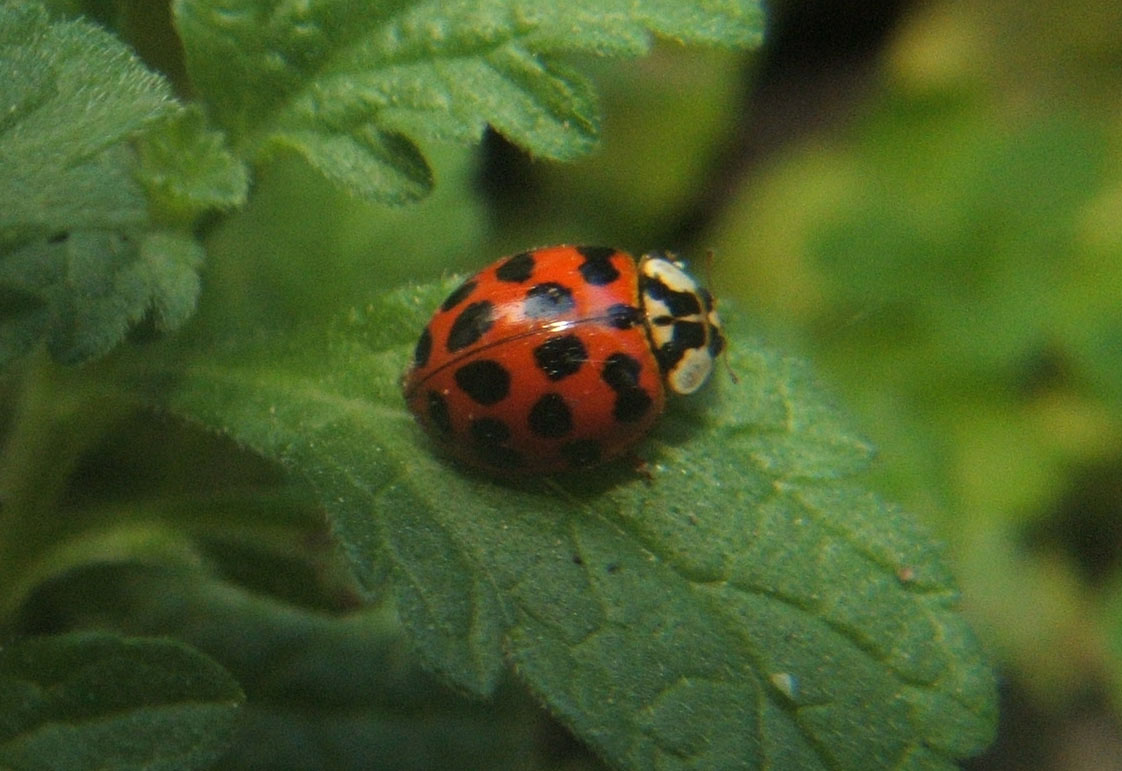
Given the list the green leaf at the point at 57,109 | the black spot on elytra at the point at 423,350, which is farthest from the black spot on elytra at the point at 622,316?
the green leaf at the point at 57,109

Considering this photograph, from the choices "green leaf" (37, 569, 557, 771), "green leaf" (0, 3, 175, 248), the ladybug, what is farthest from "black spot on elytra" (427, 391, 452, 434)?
"green leaf" (37, 569, 557, 771)

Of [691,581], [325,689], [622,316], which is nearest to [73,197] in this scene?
[622,316]

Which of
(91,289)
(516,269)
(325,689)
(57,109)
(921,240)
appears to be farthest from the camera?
(921,240)

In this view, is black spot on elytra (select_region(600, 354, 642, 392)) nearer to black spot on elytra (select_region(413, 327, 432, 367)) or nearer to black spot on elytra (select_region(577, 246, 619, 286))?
black spot on elytra (select_region(577, 246, 619, 286))

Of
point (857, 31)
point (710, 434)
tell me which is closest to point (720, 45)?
point (710, 434)

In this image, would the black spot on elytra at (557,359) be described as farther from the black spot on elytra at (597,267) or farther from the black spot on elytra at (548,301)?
the black spot on elytra at (597,267)

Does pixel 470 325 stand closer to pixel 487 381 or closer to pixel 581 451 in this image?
pixel 487 381

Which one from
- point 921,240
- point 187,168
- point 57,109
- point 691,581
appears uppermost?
point 57,109
